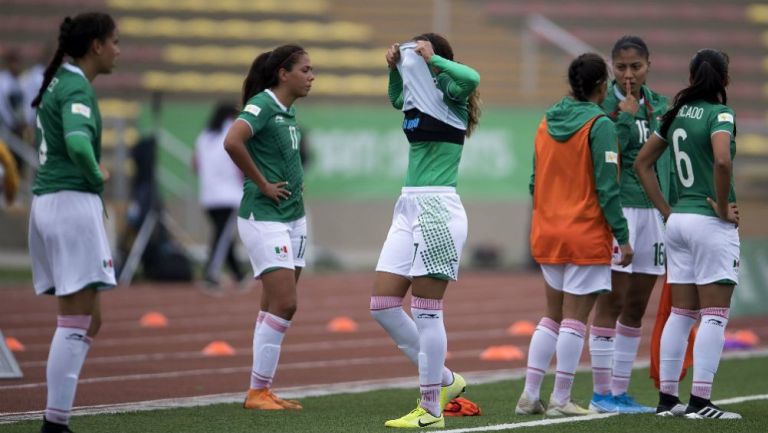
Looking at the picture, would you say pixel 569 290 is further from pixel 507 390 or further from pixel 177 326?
pixel 177 326

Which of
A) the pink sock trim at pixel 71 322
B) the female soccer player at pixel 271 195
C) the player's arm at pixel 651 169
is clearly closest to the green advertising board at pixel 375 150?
the female soccer player at pixel 271 195

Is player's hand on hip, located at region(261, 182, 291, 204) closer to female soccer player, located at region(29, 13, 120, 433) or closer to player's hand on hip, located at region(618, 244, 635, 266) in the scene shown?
female soccer player, located at region(29, 13, 120, 433)

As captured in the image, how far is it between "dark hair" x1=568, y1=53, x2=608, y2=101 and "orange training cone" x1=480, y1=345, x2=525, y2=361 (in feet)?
13.0

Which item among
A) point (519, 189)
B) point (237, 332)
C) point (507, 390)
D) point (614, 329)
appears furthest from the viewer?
point (519, 189)

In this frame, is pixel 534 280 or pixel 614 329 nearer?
pixel 614 329

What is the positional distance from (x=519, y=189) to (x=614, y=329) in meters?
14.0

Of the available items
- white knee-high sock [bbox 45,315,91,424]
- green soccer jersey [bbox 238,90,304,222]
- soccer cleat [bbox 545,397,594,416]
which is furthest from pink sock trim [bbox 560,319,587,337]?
white knee-high sock [bbox 45,315,91,424]

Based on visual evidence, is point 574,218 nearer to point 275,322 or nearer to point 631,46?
point 631,46

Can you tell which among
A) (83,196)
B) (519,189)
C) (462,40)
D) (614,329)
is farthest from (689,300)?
(462,40)

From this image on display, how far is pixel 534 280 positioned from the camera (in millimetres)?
19078

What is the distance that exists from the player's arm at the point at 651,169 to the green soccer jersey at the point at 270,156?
206cm

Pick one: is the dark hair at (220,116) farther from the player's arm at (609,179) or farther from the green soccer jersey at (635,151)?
the player's arm at (609,179)

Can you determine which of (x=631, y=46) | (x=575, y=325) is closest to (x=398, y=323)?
(x=575, y=325)

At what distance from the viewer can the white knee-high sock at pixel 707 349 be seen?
7.43m
